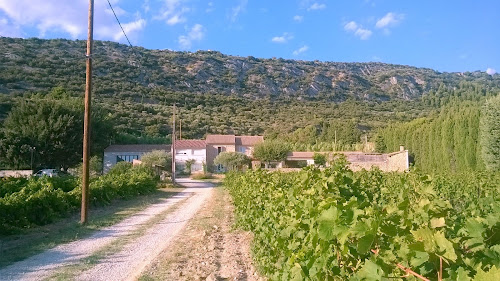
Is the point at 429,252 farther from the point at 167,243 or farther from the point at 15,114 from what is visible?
the point at 15,114

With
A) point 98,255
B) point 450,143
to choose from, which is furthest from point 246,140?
point 98,255

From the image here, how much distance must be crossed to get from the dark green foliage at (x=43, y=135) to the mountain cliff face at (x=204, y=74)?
2504cm

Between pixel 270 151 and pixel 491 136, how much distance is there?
26.8 metres

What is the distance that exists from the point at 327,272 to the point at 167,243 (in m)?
7.86

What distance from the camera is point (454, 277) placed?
67.3 inches

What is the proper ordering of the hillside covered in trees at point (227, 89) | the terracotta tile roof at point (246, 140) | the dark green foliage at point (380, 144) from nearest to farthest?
1. the dark green foliage at point (380, 144)
2. the terracotta tile roof at point (246, 140)
3. the hillside covered in trees at point (227, 89)

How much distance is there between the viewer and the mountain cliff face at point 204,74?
258 ft

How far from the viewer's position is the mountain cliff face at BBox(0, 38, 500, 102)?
7850 centimetres

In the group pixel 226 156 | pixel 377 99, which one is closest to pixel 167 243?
pixel 226 156

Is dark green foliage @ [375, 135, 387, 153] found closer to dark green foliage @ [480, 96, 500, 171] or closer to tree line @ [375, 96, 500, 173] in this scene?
tree line @ [375, 96, 500, 173]

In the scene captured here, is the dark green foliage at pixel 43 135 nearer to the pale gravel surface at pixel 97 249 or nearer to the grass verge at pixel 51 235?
the grass verge at pixel 51 235

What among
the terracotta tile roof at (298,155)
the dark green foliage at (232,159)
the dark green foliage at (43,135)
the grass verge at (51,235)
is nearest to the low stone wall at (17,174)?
the dark green foliage at (43,135)

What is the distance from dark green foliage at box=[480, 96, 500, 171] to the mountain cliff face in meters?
57.2

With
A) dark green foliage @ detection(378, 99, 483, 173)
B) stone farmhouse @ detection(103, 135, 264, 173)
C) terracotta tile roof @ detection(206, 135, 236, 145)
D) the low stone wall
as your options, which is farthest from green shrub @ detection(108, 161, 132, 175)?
terracotta tile roof @ detection(206, 135, 236, 145)
